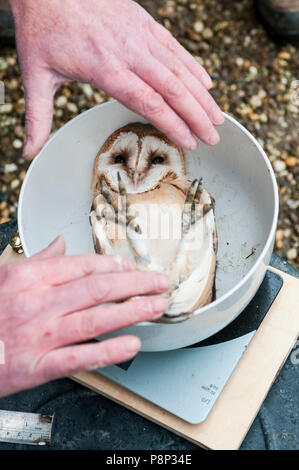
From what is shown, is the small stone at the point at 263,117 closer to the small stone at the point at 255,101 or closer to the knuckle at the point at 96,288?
the small stone at the point at 255,101

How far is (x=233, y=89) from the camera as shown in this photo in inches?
76.3

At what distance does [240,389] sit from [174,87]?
579mm

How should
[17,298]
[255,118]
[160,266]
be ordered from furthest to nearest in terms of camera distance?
[255,118], [160,266], [17,298]

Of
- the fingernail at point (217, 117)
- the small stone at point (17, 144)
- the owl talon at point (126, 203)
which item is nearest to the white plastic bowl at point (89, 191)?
the fingernail at point (217, 117)

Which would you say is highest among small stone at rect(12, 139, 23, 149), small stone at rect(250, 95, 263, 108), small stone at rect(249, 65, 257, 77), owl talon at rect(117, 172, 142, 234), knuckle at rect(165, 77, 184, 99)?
knuckle at rect(165, 77, 184, 99)

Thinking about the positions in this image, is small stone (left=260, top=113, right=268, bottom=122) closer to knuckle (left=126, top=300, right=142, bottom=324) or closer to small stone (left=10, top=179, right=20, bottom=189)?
small stone (left=10, top=179, right=20, bottom=189)

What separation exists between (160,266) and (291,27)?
4.44ft

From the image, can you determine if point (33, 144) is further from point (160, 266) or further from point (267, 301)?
point (267, 301)

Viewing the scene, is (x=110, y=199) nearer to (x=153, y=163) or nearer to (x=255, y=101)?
(x=153, y=163)

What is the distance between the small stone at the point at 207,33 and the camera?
202cm

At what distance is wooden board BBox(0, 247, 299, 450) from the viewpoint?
0.94 metres

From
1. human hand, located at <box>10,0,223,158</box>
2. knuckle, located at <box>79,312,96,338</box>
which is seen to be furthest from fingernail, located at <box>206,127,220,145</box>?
knuckle, located at <box>79,312,96,338</box>

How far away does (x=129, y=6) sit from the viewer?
1022mm
